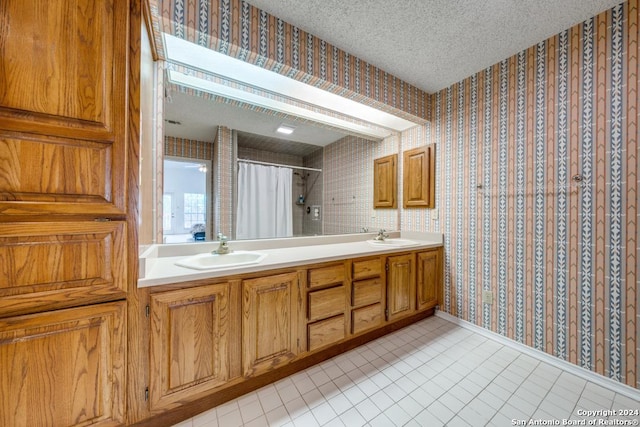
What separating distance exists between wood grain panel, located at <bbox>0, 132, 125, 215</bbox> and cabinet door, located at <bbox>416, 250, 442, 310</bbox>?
7.75 ft

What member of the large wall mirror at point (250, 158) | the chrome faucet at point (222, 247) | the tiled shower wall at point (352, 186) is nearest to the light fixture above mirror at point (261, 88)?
the large wall mirror at point (250, 158)

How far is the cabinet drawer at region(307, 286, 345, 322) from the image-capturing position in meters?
1.63

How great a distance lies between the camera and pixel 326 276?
1.71 m

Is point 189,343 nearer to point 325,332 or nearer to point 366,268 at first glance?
point 325,332

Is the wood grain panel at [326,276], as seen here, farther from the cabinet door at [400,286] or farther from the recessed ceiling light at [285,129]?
the recessed ceiling light at [285,129]

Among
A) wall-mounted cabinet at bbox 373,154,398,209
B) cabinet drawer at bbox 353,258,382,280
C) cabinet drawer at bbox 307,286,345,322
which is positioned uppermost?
wall-mounted cabinet at bbox 373,154,398,209

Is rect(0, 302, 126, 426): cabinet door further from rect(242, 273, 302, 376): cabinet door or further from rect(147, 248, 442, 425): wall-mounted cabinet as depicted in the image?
rect(242, 273, 302, 376): cabinet door

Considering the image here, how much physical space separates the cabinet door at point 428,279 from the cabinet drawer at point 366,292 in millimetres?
553

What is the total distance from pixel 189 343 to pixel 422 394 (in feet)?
4.60

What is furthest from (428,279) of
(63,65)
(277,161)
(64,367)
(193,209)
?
(63,65)

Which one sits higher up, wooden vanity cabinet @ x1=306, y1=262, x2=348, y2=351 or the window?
the window

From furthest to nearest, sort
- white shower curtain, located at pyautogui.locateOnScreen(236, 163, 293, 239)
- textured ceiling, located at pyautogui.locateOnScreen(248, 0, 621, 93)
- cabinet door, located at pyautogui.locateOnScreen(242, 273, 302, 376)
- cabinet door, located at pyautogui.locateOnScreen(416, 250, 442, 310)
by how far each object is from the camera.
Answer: cabinet door, located at pyautogui.locateOnScreen(416, 250, 442, 310) → white shower curtain, located at pyautogui.locateOnScreen(236, 163, 293, 239) → textured ceiling, located at pyautogui.locateOnScreen(248, 0, 621, 93) → cabinet door, located at pyautogui.locateOnScreen(242, 273, 302, 376)

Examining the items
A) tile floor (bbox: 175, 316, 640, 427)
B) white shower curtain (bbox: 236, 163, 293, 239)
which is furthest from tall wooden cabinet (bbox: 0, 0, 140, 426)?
white shower curtain (bbox: 236, 163, 293, 239)

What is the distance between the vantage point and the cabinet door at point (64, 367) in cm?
88
